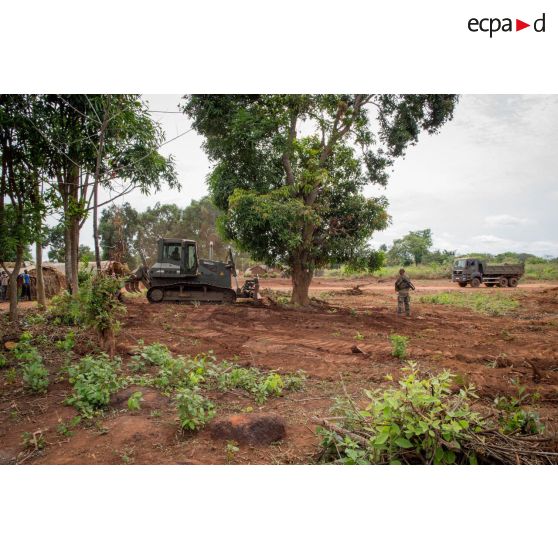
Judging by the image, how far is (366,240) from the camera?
10.1 meters

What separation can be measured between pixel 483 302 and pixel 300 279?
609 cm

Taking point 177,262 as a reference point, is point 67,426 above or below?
below

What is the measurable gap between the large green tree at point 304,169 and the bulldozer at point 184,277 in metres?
1.16

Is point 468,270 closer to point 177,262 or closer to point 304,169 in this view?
point 304,169

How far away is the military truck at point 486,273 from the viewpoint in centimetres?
1870

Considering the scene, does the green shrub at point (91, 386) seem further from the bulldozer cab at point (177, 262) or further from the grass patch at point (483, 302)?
the grass patch at point (483, 302)

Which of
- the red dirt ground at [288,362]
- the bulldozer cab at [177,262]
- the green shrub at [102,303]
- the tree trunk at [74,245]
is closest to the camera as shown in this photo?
the red dirt ground at [288,362]

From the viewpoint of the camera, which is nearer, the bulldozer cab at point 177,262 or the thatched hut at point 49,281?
the bulldozer cab at point 177,262

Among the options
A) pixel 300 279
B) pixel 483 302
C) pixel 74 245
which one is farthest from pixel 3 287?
pixel 483 302

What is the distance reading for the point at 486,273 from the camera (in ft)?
62.5

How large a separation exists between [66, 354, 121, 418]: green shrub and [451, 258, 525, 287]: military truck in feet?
60.1

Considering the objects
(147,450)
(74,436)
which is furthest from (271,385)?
(74,436)

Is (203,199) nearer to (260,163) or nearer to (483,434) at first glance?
(260,163)

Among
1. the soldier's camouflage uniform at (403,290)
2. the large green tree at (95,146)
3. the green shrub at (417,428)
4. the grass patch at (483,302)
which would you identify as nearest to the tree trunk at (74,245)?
the large green tree at (95,146)
